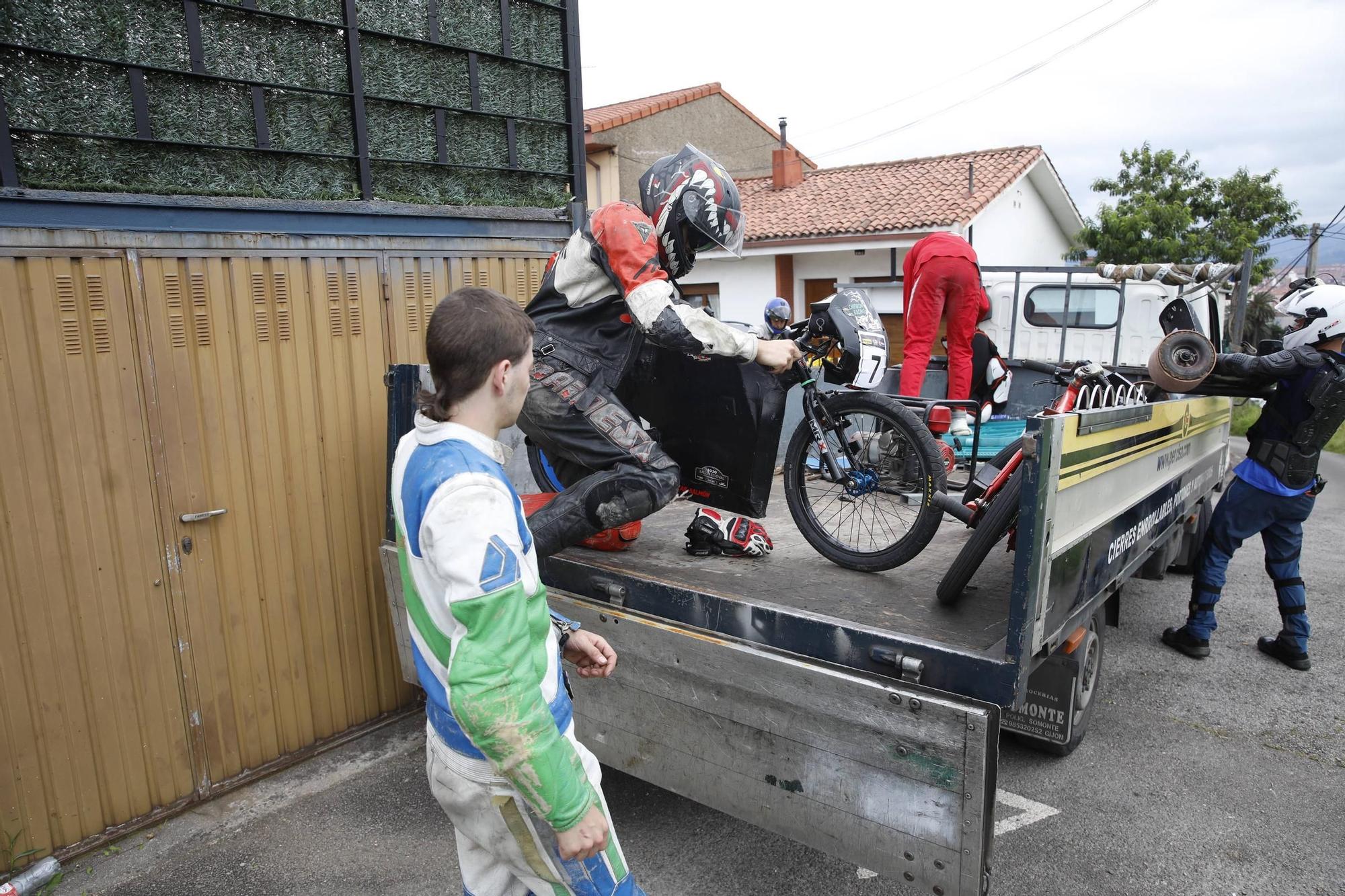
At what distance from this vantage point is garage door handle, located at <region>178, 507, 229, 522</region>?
3.53 metres

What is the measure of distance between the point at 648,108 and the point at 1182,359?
18894mm

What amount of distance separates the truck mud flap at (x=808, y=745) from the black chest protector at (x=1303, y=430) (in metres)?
3.51

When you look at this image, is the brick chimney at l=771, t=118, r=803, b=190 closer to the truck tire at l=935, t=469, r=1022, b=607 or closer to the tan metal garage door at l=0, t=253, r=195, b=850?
the tan metal garage door at l=0, t=253, r=195, b=850

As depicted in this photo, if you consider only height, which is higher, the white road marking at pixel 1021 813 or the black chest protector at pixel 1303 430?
the black chest protector at pixel 1303 430

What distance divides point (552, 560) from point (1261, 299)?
73.1 feet

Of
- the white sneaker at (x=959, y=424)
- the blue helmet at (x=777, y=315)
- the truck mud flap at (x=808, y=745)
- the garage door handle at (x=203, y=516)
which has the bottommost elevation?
the truck mud flap at (x=808, y=745)

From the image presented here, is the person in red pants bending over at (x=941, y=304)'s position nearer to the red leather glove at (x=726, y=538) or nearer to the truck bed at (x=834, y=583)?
the truck bed at (x=834, y=583)

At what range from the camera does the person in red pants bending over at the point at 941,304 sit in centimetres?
558

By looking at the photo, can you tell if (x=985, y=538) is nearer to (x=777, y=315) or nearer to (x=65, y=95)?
(x=777, y=315)

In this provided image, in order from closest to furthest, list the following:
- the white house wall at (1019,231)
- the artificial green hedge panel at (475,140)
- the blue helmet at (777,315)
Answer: the artificial green hedge panel at (475,140)
the blue helmet at (777,315)
the white house wall at (1019,231)

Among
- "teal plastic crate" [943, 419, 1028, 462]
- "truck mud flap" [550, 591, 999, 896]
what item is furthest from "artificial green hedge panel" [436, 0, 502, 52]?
"teal plastic crate" [943, 419, 1028, 462]

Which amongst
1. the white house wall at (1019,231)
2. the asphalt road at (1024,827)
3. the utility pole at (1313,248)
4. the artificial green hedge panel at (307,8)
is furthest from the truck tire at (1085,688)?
the utility pole at (1313,248)

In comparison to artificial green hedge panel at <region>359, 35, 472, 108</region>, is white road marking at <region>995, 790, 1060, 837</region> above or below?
below

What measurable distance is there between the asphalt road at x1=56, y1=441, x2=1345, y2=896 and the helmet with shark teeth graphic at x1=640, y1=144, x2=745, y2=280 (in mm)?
2324
